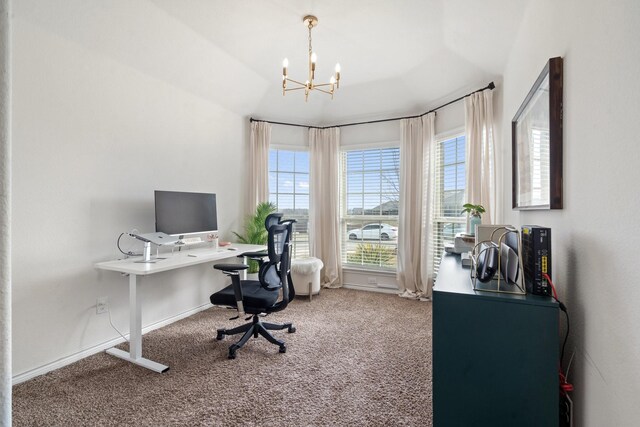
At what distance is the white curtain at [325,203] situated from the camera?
4.65 metres

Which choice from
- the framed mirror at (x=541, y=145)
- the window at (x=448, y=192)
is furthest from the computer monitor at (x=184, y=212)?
the framed mirror at (x=541, y=145)

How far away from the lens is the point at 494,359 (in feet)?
4.21

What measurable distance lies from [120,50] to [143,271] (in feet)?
6.33

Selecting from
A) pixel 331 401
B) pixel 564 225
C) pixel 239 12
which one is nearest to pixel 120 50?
pixel 239 12

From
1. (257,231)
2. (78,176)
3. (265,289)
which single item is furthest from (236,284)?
(257,231)

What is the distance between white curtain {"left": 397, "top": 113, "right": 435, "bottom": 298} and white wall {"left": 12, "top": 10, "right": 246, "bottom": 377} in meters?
2.76

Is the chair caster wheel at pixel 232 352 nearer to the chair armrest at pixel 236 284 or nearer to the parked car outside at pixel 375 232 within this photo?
the chair armrest at pixel 236 284

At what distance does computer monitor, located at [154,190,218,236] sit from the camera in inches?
116

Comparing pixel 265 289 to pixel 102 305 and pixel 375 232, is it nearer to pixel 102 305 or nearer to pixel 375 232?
pixel 102 305

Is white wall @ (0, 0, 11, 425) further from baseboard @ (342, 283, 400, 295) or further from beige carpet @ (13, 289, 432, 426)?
baseboard @ (342, 283, 400, 295)

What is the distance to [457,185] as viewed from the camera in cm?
382

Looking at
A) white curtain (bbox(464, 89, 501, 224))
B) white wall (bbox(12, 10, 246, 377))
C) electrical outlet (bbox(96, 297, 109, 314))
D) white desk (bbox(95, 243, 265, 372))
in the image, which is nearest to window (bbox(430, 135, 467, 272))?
white curtain (bbox(464, 89, 501, 224))

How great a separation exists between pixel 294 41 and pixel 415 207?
2.46 metres

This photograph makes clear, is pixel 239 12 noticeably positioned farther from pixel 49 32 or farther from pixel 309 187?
pixel 309 187
